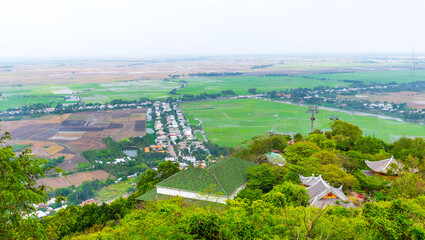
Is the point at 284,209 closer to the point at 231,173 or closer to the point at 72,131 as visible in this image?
the point at 231,173

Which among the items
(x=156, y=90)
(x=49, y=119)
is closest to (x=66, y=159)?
(x=49, y=119)

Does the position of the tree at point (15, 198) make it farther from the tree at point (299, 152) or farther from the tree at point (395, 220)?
the tree at point (299, 152)

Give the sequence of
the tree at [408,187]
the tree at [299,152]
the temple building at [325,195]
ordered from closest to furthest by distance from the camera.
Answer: the tree at [408,187] < the temple building at [325,195] < the tree at [299,152]

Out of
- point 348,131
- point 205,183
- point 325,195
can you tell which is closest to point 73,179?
point 205,183

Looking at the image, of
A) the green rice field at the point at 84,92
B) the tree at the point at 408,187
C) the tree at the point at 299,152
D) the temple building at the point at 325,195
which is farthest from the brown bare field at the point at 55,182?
the green rice field at the point at 84,92

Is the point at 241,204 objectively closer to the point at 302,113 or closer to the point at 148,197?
the point at 148,197

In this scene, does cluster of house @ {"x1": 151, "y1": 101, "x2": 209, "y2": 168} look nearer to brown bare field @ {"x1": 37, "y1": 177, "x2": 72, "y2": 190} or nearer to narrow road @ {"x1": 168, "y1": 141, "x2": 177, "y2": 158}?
narrow road @ {"x1": 168, "y1": 141, "x2": 177, "y2": 158}

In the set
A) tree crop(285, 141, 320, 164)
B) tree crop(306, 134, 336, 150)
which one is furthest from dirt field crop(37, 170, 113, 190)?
tree crop(306, 134, 336, 150)

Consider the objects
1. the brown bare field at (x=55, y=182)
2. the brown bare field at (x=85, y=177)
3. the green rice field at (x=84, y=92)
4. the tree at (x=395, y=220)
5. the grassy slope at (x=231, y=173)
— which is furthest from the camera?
the green rice field at (x=84, y=92)
